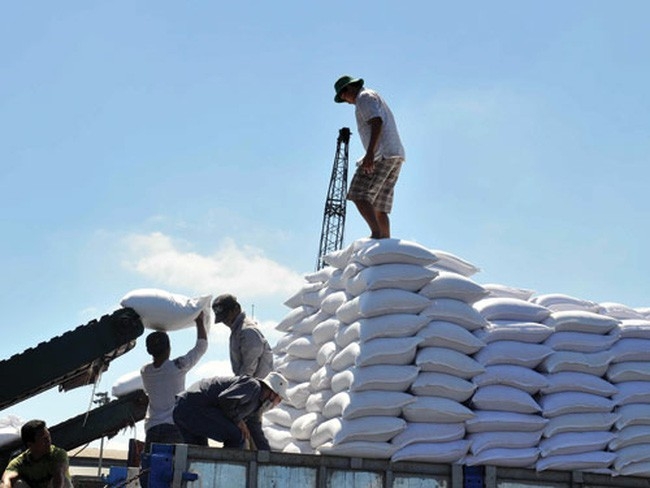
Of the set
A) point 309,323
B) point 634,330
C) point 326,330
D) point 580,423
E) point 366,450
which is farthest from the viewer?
point 309,323

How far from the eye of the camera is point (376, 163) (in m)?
5.95

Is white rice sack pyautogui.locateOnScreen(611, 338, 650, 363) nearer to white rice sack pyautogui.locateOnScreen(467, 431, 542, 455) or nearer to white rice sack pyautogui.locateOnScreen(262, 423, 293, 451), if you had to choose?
white rice sack pyautogui.locateOnScreen(467, 431, 542, 455)

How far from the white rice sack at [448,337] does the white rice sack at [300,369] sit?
48.0 inches

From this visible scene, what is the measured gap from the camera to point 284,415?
19.7 feet

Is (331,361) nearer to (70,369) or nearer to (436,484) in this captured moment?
(436,484)

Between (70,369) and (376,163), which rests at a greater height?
(376,163)

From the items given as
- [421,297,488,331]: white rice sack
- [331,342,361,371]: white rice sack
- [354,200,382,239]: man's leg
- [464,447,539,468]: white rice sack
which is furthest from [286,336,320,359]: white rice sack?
[464,447,539,468]: white rice sack

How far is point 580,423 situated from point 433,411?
965 mm

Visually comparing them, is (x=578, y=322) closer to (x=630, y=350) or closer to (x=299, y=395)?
(x=630, y=350)

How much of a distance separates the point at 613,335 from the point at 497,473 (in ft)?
4.66

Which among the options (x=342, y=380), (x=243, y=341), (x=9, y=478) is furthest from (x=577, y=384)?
(x=9, y=478)

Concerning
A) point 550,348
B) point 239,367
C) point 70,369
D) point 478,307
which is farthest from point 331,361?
point 70,369

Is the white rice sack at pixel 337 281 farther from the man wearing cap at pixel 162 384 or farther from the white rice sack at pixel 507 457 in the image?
the white rice sack at pixel 507 457

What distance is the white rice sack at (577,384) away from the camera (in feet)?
17.1
